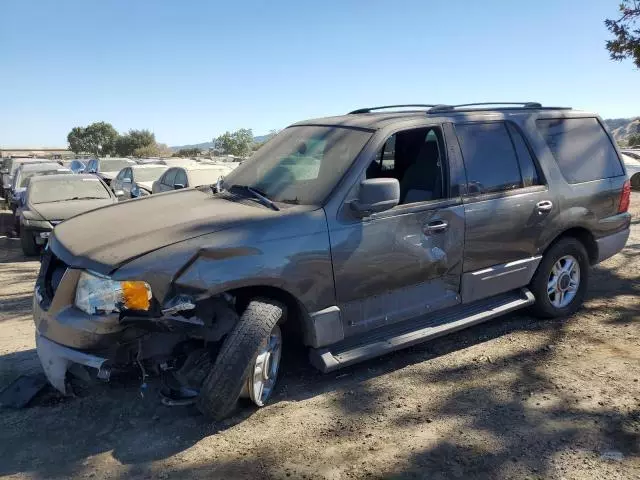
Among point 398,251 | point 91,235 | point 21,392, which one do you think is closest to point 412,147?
point 398,251

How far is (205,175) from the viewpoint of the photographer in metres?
12.6

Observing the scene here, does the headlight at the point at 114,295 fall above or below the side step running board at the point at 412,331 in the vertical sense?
above

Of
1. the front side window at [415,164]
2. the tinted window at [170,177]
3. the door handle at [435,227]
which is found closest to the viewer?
the door handle at [435,227]

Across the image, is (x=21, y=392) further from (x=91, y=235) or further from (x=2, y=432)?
(x=91, y=235)

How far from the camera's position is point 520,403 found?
3.71 metres

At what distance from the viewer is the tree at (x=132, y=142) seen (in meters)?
62.2

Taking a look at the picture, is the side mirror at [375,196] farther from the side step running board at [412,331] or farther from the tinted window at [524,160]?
the tinted window at [524,160]

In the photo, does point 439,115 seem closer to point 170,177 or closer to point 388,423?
point 388,423

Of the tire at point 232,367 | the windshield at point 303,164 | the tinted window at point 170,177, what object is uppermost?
the windshield at point 303,164

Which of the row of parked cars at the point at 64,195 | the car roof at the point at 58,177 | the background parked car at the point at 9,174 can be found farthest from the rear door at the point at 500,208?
the background parked car at the point at 9,174

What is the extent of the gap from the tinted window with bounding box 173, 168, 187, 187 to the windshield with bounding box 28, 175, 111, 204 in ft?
5.54

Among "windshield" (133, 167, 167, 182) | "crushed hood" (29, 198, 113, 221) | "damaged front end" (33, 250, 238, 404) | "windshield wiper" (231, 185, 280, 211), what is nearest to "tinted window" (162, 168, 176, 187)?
"crushed hood" (29, 198, 113, 221)

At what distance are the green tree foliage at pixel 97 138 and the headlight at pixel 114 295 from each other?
65582 mm

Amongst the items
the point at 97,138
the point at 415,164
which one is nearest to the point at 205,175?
the point at 415,164
